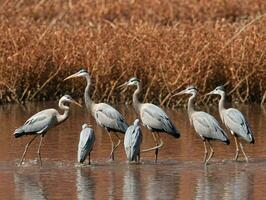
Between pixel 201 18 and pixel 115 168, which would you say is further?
pixel 201 18

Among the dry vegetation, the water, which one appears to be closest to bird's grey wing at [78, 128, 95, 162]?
the water

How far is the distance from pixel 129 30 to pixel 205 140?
6.24 m

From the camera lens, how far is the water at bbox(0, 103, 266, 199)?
12.6m

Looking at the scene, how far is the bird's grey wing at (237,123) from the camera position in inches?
602

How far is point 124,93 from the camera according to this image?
21.2 meters

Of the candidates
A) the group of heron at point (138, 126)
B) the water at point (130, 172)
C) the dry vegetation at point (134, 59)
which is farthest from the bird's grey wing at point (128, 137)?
the dry vegetation at point (134, 59)

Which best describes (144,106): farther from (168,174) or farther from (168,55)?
(168,55)

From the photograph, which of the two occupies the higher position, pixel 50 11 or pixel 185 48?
pixel 50 11

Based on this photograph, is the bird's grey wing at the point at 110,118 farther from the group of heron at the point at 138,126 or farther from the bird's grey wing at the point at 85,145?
the bird's grey wing at the point at 85,145

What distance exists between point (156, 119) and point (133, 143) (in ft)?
3.56

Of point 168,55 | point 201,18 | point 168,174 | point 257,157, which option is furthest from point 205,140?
point 201,18

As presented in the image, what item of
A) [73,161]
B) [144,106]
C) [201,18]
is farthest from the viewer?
[201,18]

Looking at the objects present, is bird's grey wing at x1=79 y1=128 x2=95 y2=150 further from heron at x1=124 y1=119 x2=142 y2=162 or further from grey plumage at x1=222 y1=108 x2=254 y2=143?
grey plumage at x1=222 y1=108 x2=254 y2=143

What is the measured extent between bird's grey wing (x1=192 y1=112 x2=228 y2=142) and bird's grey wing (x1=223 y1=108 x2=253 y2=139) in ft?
0.91
